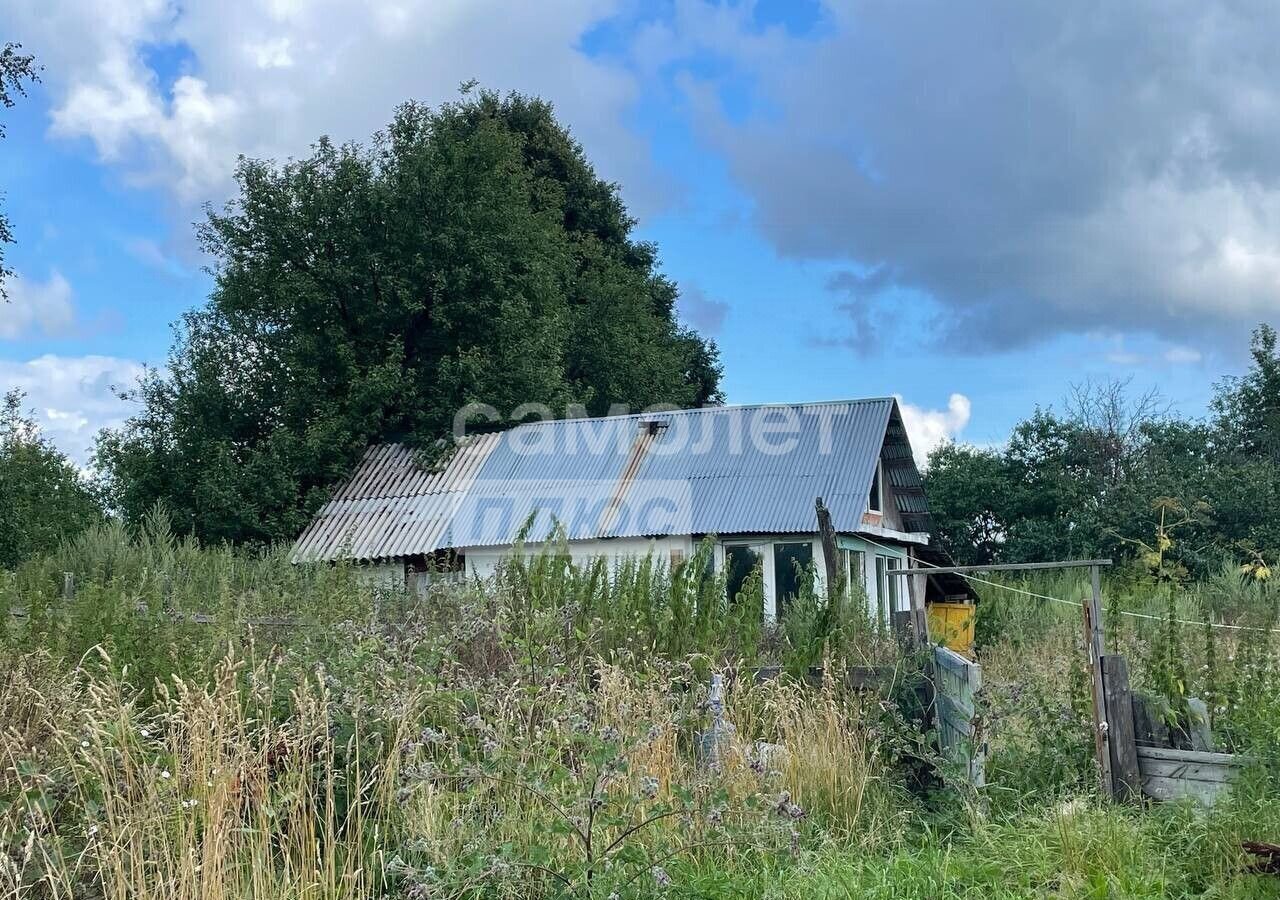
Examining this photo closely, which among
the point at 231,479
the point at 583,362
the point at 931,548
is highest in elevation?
the point at 583,362

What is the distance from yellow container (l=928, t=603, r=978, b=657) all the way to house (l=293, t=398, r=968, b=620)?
0.62 metres

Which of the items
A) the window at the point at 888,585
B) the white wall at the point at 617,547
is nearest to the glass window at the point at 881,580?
the window at the point at 888,585

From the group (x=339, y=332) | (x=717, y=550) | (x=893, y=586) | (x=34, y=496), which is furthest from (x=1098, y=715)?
(x=34, y=496)

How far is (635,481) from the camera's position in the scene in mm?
18781

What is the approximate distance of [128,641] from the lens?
541 cm

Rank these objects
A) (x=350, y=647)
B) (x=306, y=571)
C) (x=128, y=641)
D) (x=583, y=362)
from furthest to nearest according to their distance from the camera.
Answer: (x=583, y=362), (x=306, y=571), (x=350, y=647), (x=128, y=641)

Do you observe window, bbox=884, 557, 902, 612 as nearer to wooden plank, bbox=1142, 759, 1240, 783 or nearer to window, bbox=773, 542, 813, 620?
window, bbox=773, 542, 813, 620

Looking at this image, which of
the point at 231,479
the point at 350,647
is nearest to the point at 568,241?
the point at 231,479

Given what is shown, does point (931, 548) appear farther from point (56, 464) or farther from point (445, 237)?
point (56, 464)

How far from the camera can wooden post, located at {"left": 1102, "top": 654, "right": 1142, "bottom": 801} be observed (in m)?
5.83

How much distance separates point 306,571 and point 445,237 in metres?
11.2

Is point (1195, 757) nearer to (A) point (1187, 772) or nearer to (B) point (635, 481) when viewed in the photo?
(A) point (1187, 772)

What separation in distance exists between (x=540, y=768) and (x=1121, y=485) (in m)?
24.8

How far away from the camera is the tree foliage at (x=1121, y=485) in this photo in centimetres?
2383
